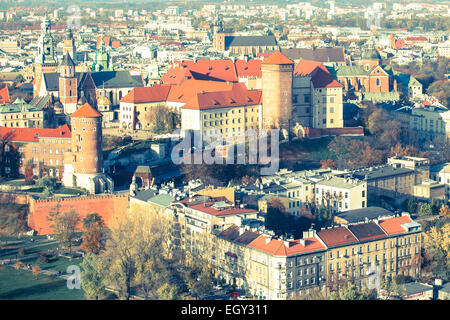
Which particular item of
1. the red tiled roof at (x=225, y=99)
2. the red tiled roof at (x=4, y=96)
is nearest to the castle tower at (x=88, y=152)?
the red tiled roof at (x=225, y=99)

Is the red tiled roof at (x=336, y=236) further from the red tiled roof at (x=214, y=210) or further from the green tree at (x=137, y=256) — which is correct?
the green tree at (x=137, y=256)

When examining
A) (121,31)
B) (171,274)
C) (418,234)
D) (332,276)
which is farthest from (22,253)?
(121,31)

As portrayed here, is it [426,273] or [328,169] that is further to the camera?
[328,169]

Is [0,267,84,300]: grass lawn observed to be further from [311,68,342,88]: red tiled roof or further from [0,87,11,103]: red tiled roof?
[311,68,342,88]: red tiled roof
